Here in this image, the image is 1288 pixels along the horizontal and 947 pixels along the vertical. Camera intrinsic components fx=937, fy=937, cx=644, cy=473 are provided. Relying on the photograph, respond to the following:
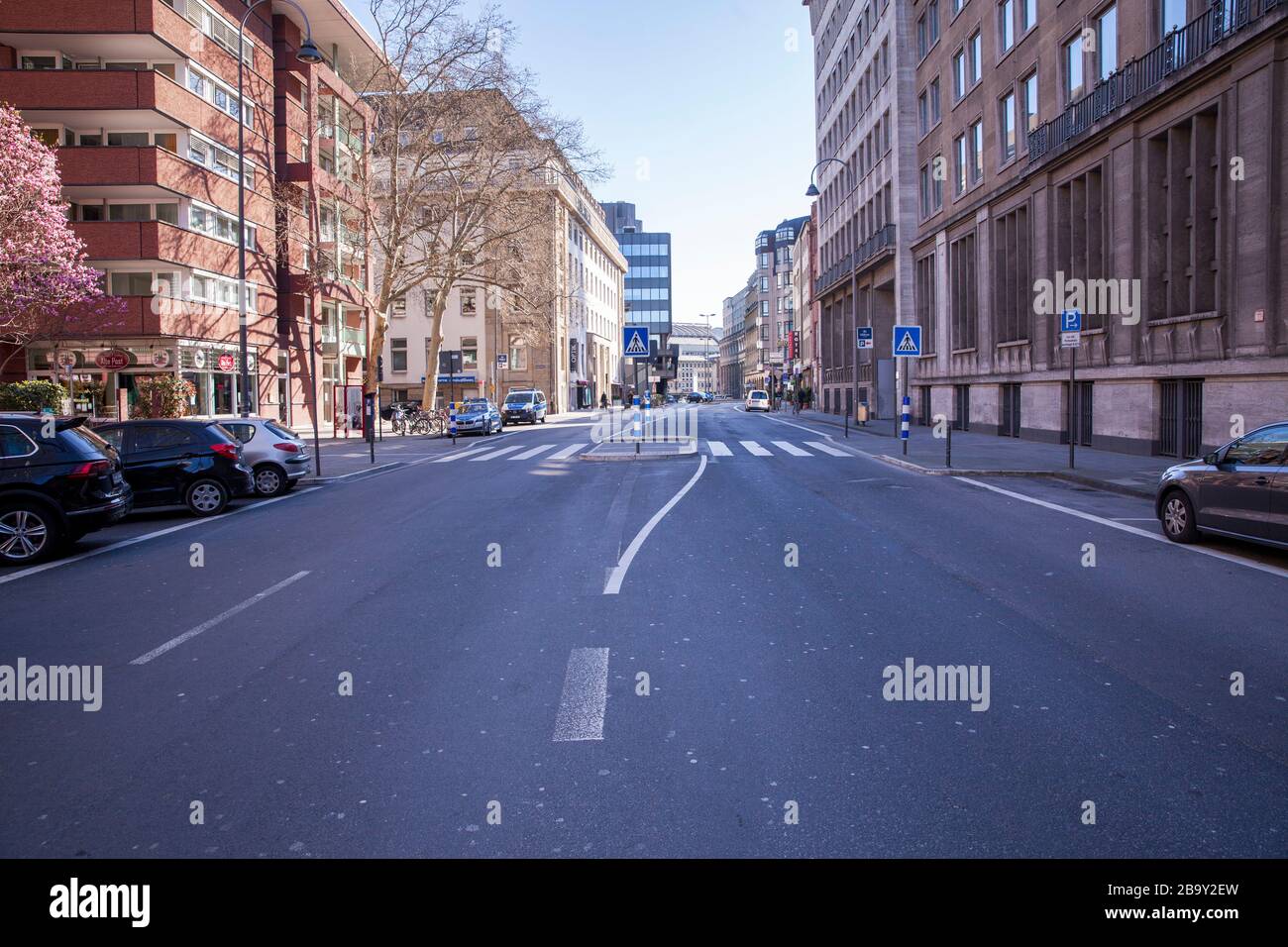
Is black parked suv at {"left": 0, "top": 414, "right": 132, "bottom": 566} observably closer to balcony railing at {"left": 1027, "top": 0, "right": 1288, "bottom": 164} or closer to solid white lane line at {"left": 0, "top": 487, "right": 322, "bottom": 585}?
solid white lane line at {"left": 0, "top": 487, "right": 322, "bottom": 585}

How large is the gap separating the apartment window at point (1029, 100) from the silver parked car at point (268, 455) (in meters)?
Result: 23.5

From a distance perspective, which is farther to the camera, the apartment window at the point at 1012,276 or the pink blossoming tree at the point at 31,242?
the apartment window at the point at 1012,276

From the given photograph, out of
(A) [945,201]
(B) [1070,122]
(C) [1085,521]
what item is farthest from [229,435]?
(A) [945,201]

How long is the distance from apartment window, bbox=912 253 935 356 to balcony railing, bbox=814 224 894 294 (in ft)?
9.34

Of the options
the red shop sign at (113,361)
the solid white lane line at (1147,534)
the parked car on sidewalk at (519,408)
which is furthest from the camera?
the parked car on sidewalk at (519,408)

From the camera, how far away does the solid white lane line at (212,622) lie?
643 cm

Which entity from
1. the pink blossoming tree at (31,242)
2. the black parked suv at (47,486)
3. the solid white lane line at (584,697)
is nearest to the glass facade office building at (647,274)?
the pink blossoming tree at (31,242)

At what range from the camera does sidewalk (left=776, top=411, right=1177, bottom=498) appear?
55.3ft

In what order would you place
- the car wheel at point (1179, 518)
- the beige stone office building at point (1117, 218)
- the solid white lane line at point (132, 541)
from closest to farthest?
the solid white lane line at point (132, 541)
the car wheel at point (1179, 518)
the beige stone office building at point (1117, 218)

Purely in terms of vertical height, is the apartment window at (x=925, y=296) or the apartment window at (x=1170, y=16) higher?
the apartment window at (x=1170, y=16)

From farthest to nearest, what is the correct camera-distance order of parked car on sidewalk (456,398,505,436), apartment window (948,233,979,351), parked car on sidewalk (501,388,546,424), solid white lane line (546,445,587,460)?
parked car on sidewalk (501,388,546,424), parked car on sidewalk (456,398,505,436), apartment window (948,233,979,351), solid white lane line (546,445,587,460)

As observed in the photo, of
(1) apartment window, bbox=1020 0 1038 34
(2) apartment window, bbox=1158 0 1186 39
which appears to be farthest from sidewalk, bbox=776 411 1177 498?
(1) apartment window, bbox=1020 0 1038 34

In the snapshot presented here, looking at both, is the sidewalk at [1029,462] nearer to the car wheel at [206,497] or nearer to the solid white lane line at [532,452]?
the solid white lane line at [532,452]
